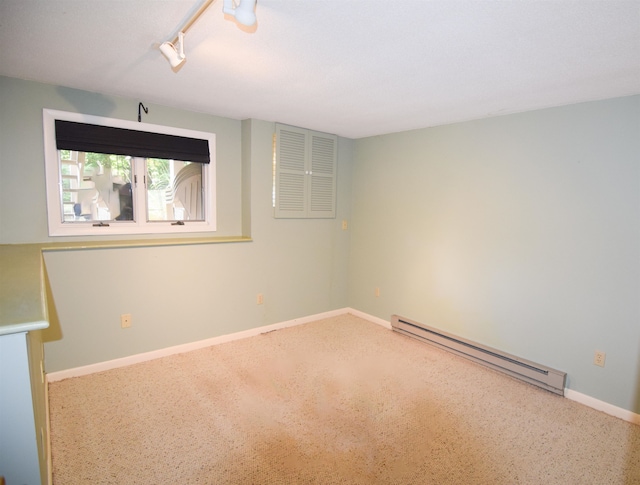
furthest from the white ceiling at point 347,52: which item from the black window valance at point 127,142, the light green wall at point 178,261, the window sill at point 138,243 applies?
the window sill at point 138,243

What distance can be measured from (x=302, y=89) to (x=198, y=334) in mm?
2460

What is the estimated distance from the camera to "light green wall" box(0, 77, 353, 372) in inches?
102

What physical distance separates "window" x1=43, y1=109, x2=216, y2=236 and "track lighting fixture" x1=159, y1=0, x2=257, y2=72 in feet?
4.81

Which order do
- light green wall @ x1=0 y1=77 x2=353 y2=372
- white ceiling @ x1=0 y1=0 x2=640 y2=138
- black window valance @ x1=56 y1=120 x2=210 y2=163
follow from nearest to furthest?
white ceiling @ x1=0 y1=0 x2=640 y2=138, light green wall @ x1=0 y1=77 x2=353 y2=372, black window valance @ x1=56 y1=120 x2=210 y2=163

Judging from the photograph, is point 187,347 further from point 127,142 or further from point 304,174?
point 304,174

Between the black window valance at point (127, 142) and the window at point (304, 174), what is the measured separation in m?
0.80

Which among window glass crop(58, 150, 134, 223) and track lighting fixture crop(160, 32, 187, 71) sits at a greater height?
track lighting fixture crop(160, 32, 187, 71)

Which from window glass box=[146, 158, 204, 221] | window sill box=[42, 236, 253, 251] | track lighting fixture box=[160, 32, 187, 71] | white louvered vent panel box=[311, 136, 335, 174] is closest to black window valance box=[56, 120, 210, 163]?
window glass box=[146, 158, 204, 221]

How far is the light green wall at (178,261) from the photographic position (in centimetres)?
259

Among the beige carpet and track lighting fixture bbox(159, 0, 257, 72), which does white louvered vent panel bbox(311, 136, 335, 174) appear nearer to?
the beige carpet

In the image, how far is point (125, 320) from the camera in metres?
2.97

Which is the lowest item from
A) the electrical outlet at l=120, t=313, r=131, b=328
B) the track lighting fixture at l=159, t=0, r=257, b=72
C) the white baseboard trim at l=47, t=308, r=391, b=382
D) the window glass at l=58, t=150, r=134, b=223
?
the white baseboard trim at l=47, t=308, r=391, b=382

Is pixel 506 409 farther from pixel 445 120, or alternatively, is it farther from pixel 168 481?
pixel 445 120

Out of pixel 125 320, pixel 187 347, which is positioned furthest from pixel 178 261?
pixel 187 347
